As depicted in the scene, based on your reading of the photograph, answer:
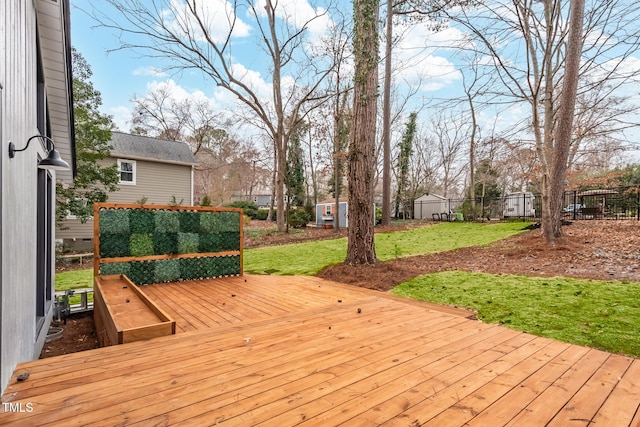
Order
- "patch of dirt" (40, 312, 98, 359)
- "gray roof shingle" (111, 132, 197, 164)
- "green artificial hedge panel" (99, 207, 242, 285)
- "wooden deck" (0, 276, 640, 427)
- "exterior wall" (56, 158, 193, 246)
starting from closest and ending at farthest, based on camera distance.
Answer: "wooden deck" (0, 276, 640, 427), "patch of dirt" (40, 312, 98, 359), "green artificial hedge panel" (99, 207, 242, 285), "exterior wall" (56, 158, 193, 246), "gray roof shingle" (111, 132, 197, 164)

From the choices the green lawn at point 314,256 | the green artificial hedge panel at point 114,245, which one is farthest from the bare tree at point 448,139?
the green artificial hedge panel at point 114,245

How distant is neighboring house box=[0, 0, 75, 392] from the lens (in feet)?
5.43

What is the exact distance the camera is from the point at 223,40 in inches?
452

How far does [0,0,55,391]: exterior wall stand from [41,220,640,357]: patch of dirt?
2.10 metres

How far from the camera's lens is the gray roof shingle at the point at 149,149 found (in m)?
13.8

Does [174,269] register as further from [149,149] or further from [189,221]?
[149,149]

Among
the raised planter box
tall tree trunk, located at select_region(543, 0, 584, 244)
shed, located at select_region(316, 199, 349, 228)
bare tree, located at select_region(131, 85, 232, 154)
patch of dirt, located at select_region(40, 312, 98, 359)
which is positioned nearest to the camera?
the raised planter box

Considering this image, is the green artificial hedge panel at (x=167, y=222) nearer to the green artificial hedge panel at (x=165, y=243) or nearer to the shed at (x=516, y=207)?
the green artificial hedge panel at (x=165, y=243)

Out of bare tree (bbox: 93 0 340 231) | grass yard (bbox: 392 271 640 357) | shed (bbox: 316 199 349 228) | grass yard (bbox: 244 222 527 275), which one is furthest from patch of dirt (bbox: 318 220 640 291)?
shed (bbox: 316 199 349 228)

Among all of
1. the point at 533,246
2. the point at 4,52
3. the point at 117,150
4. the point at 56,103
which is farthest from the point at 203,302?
the point at 117,150

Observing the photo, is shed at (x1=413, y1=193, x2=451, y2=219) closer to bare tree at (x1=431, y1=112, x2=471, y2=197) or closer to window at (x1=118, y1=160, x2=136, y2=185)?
bare tree at (x1=431, y1=112, x2=471, y2=197)

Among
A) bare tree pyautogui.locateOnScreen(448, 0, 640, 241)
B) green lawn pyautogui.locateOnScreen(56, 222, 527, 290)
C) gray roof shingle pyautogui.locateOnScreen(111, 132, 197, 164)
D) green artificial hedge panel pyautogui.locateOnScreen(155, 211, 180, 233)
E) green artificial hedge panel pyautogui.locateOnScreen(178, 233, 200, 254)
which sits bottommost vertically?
green lawn pyautogui.locateOnScreen(56, 222, 527, 290)

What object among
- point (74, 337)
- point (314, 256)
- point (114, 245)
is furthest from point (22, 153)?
point (314, 256)

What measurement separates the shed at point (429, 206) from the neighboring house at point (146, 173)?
15285 millimetres
